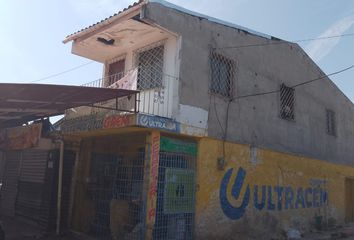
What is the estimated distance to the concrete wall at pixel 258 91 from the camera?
402 inches

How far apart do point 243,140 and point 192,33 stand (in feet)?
11.3

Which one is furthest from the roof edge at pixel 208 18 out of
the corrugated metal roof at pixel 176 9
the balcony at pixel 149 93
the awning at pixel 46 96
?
the awning at pixel 46 96

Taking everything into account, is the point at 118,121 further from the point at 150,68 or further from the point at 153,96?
the point at 150,68

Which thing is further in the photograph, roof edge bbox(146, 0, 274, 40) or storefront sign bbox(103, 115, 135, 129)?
roof edge bbox(146, 0, 274, 40)

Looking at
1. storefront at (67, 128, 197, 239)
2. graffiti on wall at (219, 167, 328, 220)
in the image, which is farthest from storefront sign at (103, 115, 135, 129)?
graffiti on wall at (219, 167, 328, 220)

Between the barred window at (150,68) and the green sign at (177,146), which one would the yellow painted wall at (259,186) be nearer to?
the green sign at (177,146)

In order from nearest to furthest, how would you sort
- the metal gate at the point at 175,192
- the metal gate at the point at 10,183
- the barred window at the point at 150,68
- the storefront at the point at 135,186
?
1. the storefront at the point at 135,186
2. the metal gate at the point at 175,192
3. the barred window at the point at 150,68
4. the metal gate at the point at 10,183

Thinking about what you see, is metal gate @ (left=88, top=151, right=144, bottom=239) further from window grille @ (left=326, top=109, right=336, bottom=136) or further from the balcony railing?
window grille @ (left=326, top=109, right=336, bottom=136)

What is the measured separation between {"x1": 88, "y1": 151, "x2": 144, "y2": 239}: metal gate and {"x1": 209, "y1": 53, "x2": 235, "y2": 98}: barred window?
2.77 meters

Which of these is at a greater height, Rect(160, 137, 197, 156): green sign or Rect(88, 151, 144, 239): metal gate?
Rect(160, 137, 197, 156): green sign

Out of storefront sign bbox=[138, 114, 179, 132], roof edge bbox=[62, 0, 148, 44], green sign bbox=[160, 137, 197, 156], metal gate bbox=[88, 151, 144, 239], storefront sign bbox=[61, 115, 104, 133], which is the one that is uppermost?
roof edge bbox=[62, 0, 148, 44]

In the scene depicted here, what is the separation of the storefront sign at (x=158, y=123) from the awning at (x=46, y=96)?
2.21 ft

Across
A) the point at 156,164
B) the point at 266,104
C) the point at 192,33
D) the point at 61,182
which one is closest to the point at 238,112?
the point at 266,104

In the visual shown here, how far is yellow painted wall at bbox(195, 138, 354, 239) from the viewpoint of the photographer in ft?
33.4
